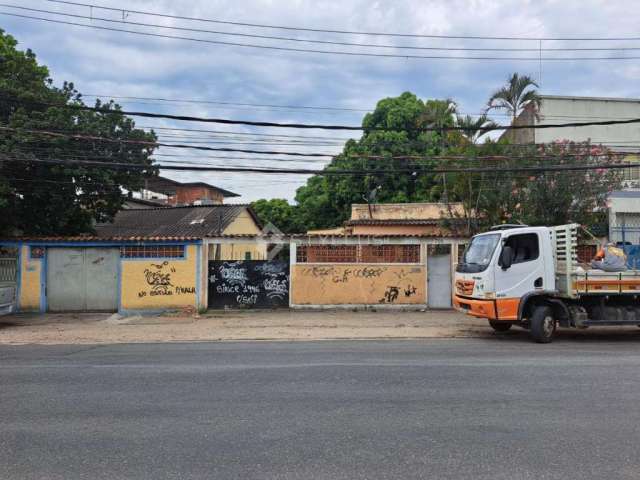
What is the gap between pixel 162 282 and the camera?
16.3m

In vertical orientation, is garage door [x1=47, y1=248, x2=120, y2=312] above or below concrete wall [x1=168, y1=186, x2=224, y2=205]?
below

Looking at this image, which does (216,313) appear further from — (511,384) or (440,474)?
(440,474)

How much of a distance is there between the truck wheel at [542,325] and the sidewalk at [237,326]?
5.47 ft

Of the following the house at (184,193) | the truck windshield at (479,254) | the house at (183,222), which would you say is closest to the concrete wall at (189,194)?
the house at (184,193)

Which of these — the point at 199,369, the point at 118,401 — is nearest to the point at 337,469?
the point at 118,401

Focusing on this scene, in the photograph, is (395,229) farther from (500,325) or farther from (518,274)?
(518,274)

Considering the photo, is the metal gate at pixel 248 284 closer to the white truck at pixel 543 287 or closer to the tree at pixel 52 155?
the tree at pixel 52 155

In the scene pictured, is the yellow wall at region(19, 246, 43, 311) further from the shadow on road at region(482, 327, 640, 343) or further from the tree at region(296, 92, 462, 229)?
the tree at region(296, 92, 462, 229)

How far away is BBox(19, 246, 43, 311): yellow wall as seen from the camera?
1669 cm

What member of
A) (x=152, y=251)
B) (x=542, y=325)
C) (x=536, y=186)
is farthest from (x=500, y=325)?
(x=152, y=251)

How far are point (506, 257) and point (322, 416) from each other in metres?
6.95

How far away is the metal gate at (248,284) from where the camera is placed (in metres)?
16.6

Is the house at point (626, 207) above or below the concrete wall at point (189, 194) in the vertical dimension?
below

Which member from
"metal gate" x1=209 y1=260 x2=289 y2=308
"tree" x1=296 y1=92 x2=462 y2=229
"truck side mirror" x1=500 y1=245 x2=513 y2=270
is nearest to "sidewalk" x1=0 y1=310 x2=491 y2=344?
"metal gate" x1=209 y1=260 x2=289 y2=308
